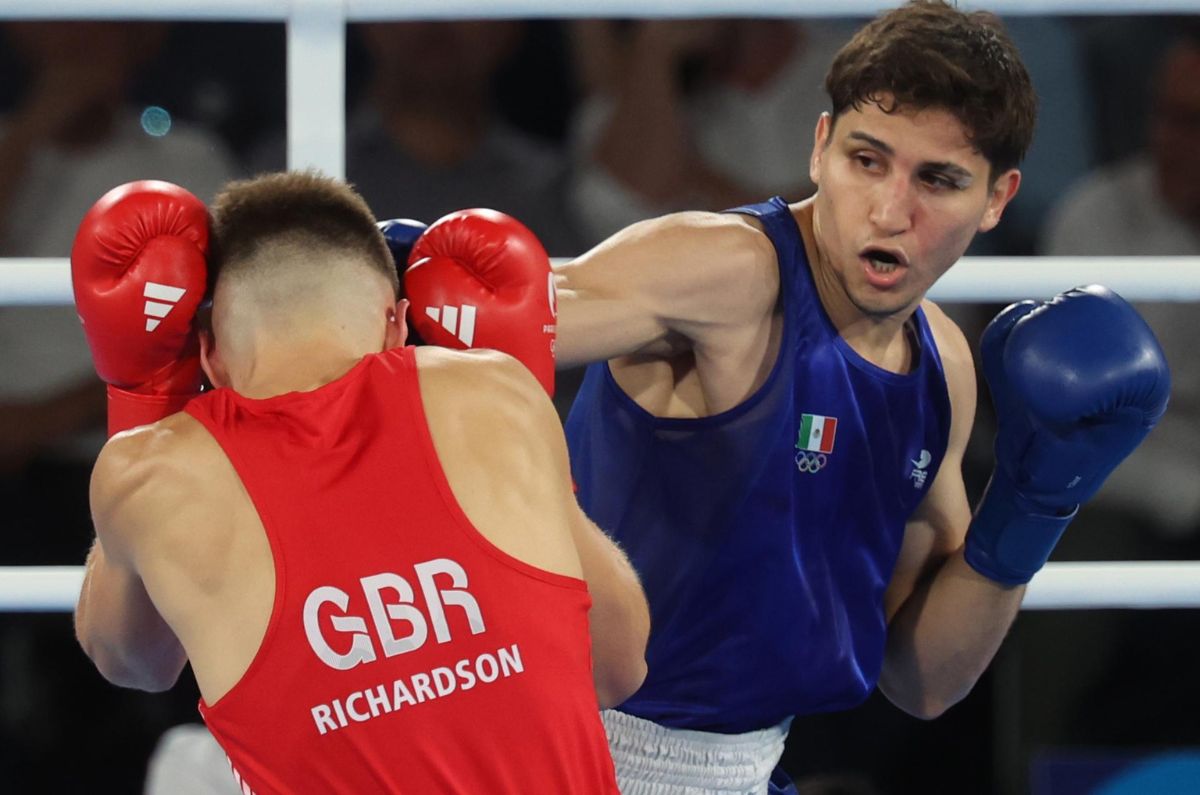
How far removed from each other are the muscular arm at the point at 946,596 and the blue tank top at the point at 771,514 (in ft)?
Result: 0.36

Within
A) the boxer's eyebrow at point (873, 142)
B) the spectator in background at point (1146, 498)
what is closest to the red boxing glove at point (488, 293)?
the boxer's eyebrow at point (873, 142)

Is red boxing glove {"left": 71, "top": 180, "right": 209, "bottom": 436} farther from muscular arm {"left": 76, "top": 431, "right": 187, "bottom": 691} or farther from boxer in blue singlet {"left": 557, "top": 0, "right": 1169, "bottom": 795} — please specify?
boxer in blue singlet {"left": 557, "top": 0, "right": 1169, "bottom": 795}

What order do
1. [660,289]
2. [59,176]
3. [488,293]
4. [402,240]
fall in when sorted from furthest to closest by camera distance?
[59,176], [660,289], [402,240], [488,293]

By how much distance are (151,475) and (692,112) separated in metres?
2.19

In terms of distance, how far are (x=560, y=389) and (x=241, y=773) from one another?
6.09ft

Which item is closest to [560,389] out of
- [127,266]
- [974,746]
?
[974,746]

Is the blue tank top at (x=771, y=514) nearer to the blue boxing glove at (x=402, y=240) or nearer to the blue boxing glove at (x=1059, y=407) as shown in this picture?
the blue boxing glove at (x=1059, y=407)

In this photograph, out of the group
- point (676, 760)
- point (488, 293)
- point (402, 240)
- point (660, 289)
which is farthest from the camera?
point (676, 760)

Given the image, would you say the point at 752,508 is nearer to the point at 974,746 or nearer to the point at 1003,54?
the point at 1003,54

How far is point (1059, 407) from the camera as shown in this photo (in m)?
1.95

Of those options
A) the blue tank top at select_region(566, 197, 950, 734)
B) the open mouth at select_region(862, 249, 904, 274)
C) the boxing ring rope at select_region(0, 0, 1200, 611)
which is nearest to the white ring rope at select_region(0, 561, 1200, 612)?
the boxing ring rope at select_region(0, 0, 1200, 611)

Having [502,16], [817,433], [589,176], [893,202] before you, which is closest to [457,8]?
[502,16]

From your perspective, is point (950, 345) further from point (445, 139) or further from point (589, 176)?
point (445, 139)

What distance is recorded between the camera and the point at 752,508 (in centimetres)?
196
